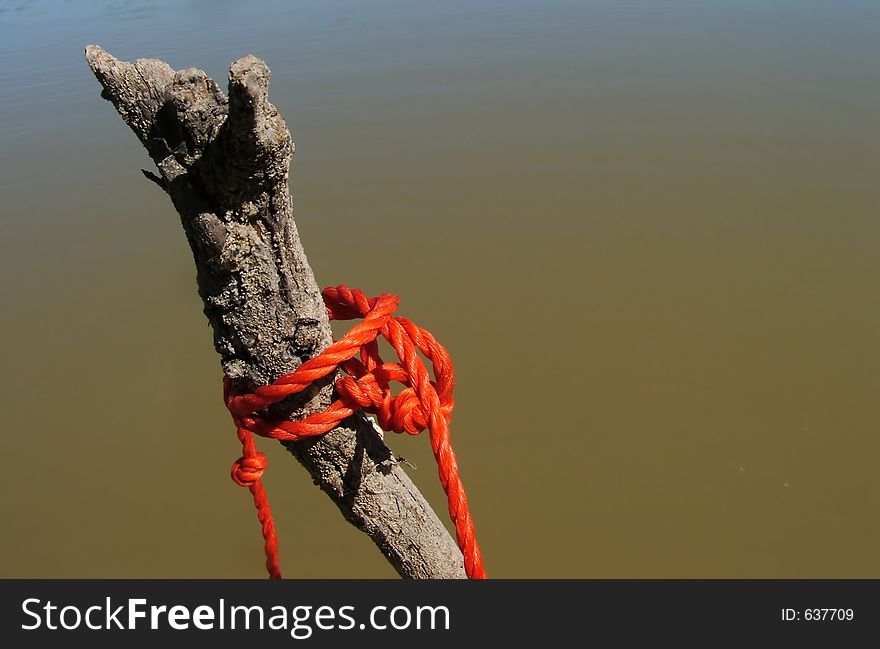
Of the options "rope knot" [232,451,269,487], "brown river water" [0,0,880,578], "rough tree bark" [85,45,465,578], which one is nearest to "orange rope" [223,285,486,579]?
"rough tree bark" [85,45,465,578]

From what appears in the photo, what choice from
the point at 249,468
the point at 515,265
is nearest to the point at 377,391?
the point at 249,468

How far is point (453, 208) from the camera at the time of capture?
13.1ft

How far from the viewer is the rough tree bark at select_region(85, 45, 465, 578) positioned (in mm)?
735

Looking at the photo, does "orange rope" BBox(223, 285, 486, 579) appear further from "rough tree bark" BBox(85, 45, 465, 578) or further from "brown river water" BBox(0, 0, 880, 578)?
"brown river water" BBox(0, 0, 880, 578)

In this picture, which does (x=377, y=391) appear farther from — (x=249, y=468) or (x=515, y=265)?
(x=515, y=265)

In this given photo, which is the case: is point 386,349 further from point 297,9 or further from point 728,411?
point 297,9

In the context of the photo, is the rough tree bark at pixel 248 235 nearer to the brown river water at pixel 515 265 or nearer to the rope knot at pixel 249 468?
the rope knot at pixel 249 468

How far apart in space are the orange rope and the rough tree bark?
34mm

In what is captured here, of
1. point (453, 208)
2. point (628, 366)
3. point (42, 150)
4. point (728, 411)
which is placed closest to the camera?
point (728, 411)

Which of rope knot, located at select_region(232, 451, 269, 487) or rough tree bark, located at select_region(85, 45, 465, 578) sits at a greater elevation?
rough tree bark, located at select_region(85, 45, 465, 578)

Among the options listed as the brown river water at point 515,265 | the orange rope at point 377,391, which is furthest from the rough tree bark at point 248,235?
the brown river water at point 515,265

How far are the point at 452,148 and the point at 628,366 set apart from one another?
2437mm

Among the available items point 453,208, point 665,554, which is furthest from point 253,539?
point 453,208

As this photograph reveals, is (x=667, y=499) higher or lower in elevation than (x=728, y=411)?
lower
